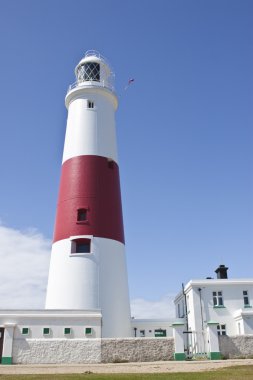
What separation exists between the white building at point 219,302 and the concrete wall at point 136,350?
6.20m

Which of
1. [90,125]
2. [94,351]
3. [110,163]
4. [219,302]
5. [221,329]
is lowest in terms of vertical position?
[94,351]

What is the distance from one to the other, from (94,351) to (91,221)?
23.0 feet

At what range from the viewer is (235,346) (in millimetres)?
20781

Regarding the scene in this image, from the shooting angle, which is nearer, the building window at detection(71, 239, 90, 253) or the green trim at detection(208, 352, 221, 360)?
the green trim at detection(208, 352, 221, 360)

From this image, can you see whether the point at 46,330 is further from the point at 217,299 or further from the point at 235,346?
the point at 217,299

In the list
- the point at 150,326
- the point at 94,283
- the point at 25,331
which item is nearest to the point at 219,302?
the point at 150,326

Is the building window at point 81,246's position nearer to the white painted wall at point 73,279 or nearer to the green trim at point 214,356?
the white painted wall at point 73,279

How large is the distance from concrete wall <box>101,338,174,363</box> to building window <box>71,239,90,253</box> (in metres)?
5.52

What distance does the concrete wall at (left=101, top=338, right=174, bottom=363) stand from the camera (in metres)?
19.8

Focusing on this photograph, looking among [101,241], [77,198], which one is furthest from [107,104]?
[101,241]

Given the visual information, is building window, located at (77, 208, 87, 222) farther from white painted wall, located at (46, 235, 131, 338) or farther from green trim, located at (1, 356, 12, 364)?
green trim, located at (1, 356, 12, 364)

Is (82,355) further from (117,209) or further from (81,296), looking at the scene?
(117,209)

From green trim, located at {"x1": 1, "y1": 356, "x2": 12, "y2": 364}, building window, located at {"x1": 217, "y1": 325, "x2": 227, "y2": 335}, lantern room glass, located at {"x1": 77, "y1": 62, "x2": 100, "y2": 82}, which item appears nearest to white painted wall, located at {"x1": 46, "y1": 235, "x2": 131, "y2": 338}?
green trim, located at {"x1": 1, "y1": 356, "x2": 12, "y2": 364}

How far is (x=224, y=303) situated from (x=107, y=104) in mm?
14313
